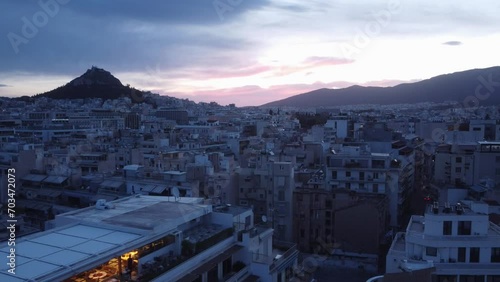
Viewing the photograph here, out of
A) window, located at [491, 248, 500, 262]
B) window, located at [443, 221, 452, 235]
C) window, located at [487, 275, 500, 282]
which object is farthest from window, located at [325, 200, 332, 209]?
window, located at [487, 275, 500, 282]

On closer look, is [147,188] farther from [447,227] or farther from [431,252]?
[447,227]

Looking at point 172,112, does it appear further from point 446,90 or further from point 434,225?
point 434,225

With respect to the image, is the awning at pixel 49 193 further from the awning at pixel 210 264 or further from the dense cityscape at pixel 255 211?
the awning at pixel 210 264

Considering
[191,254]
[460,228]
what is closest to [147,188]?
[191,254]

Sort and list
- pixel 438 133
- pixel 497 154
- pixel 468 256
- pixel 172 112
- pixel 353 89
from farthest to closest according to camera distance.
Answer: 1. pixel 353 89
2. pixel 172 112
3. pixel 438 133
4. pixel 497 154
5. pixel 468 256

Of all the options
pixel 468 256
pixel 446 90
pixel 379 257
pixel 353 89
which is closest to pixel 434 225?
pixel 468 256

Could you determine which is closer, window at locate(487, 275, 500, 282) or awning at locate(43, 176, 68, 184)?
window at locate(487, 275, 500, 282)

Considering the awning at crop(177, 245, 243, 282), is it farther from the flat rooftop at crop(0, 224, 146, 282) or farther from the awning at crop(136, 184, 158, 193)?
the awning at crop(136, 184, 158, 193)
